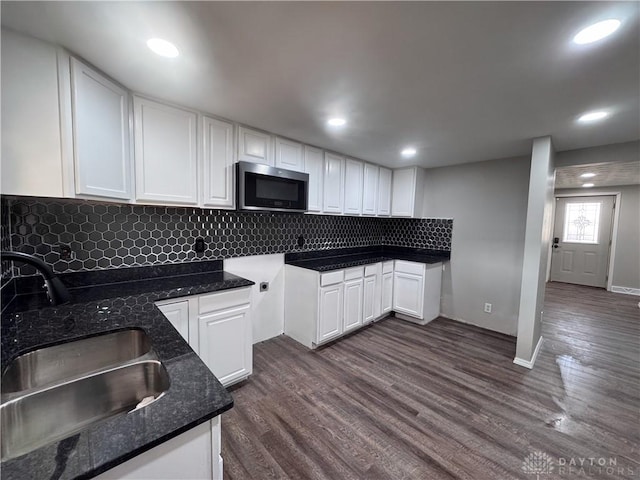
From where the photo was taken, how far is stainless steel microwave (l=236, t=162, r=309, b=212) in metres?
2.22

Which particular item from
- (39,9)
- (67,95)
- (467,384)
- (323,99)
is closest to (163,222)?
(67,95)

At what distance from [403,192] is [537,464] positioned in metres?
3.13

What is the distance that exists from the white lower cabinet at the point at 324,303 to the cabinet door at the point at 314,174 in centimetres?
74

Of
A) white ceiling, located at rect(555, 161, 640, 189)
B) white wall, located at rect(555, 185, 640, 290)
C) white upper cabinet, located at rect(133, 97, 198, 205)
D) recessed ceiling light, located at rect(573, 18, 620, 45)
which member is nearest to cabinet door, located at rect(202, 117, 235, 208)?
white upper cabinet, located at rect(133, 97, 198, 205)

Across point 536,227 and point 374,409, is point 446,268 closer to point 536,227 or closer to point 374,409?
point 536,227

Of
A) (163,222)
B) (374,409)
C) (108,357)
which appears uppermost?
(163,222)

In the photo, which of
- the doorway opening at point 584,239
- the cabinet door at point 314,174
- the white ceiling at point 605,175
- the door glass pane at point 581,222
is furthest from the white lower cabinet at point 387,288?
the door glass pane at point 581,222

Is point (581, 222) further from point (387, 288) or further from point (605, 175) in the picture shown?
point (387, 288)

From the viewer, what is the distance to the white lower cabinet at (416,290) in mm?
3479

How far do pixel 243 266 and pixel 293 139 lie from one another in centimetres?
140

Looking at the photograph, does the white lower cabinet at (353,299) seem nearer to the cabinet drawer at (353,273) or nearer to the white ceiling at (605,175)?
the cabinet drawer at (353,273)

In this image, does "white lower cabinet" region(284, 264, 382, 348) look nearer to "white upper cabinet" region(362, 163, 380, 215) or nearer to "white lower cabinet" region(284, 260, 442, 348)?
"white lower cabinet" region(284, 260, 442, 348)

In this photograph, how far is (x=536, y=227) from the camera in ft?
8.05

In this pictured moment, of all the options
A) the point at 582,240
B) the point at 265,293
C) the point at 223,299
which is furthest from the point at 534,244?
the point at 582,240
